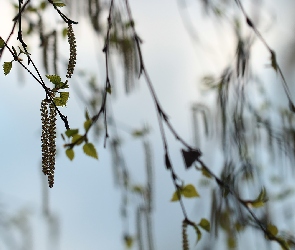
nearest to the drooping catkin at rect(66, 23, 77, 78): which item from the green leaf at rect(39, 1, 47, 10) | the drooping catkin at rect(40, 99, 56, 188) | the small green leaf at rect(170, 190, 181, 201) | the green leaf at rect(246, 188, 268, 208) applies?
the drooping catkin at rect(40, 99, 56, 188)

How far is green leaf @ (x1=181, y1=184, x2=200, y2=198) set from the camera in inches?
73.0

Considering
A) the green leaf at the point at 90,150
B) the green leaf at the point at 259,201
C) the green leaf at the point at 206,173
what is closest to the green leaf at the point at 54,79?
the green leaf at the point at 90,150

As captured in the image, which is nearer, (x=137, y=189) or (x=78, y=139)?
(x=78, y=139)

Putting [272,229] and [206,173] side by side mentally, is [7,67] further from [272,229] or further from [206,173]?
[272,229]

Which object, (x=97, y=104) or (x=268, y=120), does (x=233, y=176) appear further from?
(x=97, y=104)

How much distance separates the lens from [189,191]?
186cm

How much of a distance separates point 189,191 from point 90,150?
0.90ft

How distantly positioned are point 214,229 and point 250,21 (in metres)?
0.53

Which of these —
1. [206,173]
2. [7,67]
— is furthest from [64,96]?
[206,173]

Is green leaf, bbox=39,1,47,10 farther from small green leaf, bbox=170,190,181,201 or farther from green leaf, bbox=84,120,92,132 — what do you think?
small green leaf, bbox=170,190,181,201

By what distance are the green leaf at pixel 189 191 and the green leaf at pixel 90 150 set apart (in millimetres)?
246

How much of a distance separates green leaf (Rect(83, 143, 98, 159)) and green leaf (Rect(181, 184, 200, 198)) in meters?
0.25

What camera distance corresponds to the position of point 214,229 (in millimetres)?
1856

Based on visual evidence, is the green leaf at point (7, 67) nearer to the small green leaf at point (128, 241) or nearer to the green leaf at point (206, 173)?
the green leaf at point (206, 173)
